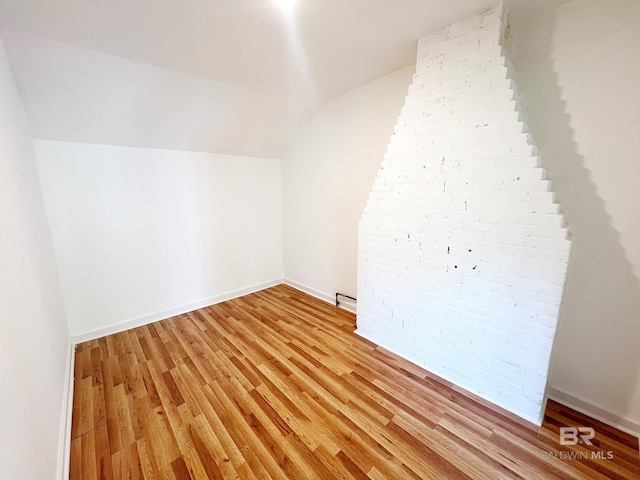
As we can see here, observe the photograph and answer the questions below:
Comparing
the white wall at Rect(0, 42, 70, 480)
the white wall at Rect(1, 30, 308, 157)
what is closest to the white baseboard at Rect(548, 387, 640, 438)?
the white wall at Rect(0, 42, 70, 480)

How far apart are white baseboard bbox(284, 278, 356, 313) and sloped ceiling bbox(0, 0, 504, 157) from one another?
244cm

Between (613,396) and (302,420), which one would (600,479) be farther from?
(302,420)

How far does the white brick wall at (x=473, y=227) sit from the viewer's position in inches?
62.0

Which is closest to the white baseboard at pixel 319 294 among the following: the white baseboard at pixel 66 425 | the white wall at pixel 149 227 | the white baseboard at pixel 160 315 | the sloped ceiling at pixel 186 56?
the white baseboard at pixel 160 315

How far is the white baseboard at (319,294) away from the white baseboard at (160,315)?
1.43 ft

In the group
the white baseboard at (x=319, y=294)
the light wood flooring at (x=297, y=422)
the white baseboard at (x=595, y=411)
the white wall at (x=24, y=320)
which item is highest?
the white wall at (x=24, y=320)

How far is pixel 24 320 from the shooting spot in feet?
3.99

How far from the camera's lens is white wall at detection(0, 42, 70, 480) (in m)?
0.93

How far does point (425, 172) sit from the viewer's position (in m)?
1.98

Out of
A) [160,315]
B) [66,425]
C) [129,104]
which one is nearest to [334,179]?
[129,104]

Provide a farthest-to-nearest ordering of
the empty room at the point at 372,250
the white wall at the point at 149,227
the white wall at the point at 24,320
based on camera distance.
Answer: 1. the white wall at the point at 149,227
2. the empty room at the point at 372,250
3. the white wall at the point at 24,320

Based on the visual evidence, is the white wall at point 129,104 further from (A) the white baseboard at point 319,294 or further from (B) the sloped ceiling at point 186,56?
(A) the white baseboard at point 319,294

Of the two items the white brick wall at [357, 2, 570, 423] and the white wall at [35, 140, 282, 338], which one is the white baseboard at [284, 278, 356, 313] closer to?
the white wall at [35, 140, 282, 338]

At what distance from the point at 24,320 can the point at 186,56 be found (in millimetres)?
2041
